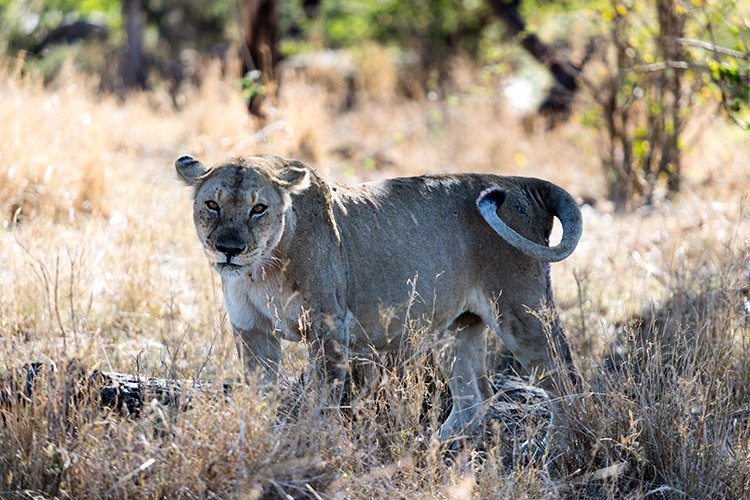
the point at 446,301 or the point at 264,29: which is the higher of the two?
the point at 264,29

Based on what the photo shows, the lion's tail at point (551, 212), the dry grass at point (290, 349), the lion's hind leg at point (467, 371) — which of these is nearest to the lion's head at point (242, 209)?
the dry grass at point (290, 349)

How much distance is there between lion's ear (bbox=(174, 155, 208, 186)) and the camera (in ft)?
15.3

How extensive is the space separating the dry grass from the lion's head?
0.37m

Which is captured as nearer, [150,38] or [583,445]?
[583,445]

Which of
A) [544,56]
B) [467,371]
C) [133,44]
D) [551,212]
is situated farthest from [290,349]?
[133,44]

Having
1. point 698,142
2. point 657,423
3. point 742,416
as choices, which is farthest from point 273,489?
point 698,142

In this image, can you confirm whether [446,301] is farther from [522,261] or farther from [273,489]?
[273,489]

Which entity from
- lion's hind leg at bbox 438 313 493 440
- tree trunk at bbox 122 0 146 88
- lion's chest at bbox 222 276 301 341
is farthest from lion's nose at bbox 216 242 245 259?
tree trunk at bbox 122 0 146 88

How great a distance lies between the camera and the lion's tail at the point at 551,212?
4.75m

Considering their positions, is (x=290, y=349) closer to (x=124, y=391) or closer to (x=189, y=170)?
(x=124, y=391)

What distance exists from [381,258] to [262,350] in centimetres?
72

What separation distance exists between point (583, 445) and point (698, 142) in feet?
24.7

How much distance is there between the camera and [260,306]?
4.59 m

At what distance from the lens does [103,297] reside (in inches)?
256
